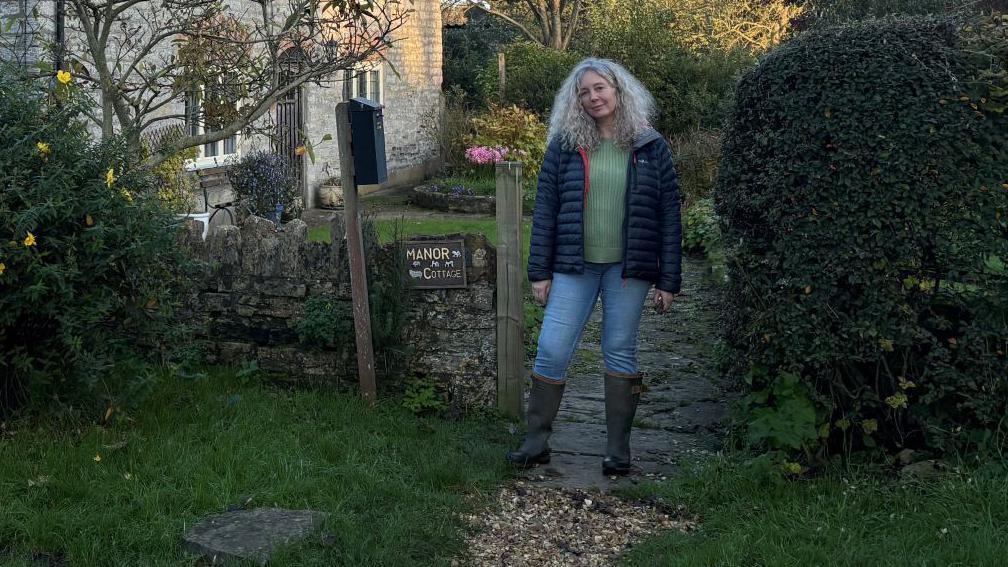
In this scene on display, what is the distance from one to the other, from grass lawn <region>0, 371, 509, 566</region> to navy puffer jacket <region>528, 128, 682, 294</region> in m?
1.11

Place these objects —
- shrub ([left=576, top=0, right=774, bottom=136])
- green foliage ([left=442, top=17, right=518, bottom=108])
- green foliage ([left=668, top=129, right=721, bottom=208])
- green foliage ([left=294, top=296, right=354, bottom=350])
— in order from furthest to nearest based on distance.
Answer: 1. green foliage ([left=442, top=17, right=518, bottom=108])
2. shrub ([left=576, top=0, right=774, bottom=136])
3. green foliage ([left=668, top=129, right=721, bottom=208])
4. green foliage ([left=294, top=296, right=354, bottom=350])

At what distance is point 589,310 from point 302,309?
1870 mm

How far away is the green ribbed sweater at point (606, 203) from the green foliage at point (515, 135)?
14582mm

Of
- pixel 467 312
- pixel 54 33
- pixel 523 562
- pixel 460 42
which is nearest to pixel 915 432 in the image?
pixel 523 562

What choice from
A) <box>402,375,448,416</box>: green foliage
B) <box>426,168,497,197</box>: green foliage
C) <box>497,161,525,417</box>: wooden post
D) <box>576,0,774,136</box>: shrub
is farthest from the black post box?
<box>576,0,774,136</box>: shrub

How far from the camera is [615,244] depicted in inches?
202

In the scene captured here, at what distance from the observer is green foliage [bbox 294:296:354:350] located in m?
6.02

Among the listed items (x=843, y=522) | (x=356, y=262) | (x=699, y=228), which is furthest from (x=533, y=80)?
(x=843, y=522)

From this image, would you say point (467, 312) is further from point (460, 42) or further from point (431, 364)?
point (460, 42)

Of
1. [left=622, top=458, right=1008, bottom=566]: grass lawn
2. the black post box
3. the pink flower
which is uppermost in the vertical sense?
the pink flower

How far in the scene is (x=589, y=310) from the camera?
526cm

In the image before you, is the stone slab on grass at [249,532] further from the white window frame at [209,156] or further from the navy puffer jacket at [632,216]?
the white window frame at [209,156]

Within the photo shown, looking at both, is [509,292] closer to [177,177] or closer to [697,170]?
[177,177]

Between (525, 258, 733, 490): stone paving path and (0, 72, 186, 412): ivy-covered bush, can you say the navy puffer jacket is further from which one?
(0, 72, 186, 412): ivy-covered bush
